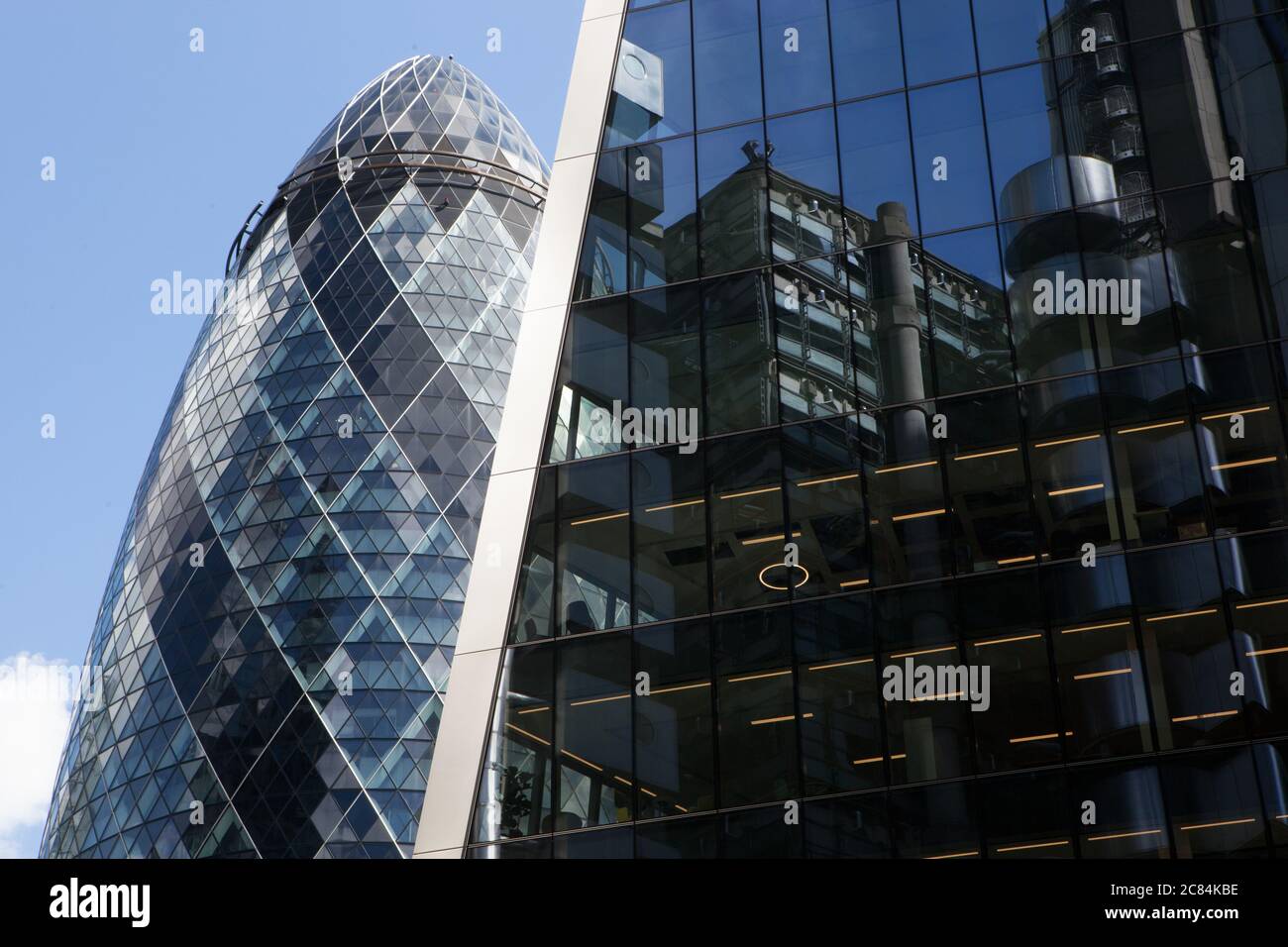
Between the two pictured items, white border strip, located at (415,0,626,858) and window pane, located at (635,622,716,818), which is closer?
window pane, located at (635,622,716,818)

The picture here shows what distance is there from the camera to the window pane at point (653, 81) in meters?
22.8

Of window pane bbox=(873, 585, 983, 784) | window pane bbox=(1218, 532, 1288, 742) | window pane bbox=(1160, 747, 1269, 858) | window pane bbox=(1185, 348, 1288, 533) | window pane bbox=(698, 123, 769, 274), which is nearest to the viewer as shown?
window pane bbox=(1160, 747, 1269, 858)

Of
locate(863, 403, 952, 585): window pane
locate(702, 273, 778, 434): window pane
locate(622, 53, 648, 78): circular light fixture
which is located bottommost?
locate(863, 403, 952, 585): window pane

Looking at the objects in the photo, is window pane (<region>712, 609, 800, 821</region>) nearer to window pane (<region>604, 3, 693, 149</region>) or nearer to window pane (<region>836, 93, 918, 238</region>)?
window pane (<region>836, 93, 918, 238</region>)

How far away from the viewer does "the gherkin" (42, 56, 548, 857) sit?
54.5 metres

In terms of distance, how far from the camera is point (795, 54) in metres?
22.2

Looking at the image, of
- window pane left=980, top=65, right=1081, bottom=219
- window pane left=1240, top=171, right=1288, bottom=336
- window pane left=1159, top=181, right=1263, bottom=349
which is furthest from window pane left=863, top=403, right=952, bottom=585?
window pane left=1240, top=171, right=1288, bottom=336

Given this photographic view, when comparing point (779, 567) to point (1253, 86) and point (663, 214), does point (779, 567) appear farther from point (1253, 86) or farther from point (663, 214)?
point (1253, 86)

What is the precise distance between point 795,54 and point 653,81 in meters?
2.29

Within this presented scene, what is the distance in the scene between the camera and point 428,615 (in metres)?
57.9

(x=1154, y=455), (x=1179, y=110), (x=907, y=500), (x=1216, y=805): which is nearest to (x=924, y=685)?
(x=907, y=500)

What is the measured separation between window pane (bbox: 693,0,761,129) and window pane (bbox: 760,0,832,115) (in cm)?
20

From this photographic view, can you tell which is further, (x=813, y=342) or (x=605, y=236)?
(x=605, y=236)

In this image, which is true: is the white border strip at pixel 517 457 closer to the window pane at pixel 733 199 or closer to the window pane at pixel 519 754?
the window pane at pixel 519 754
